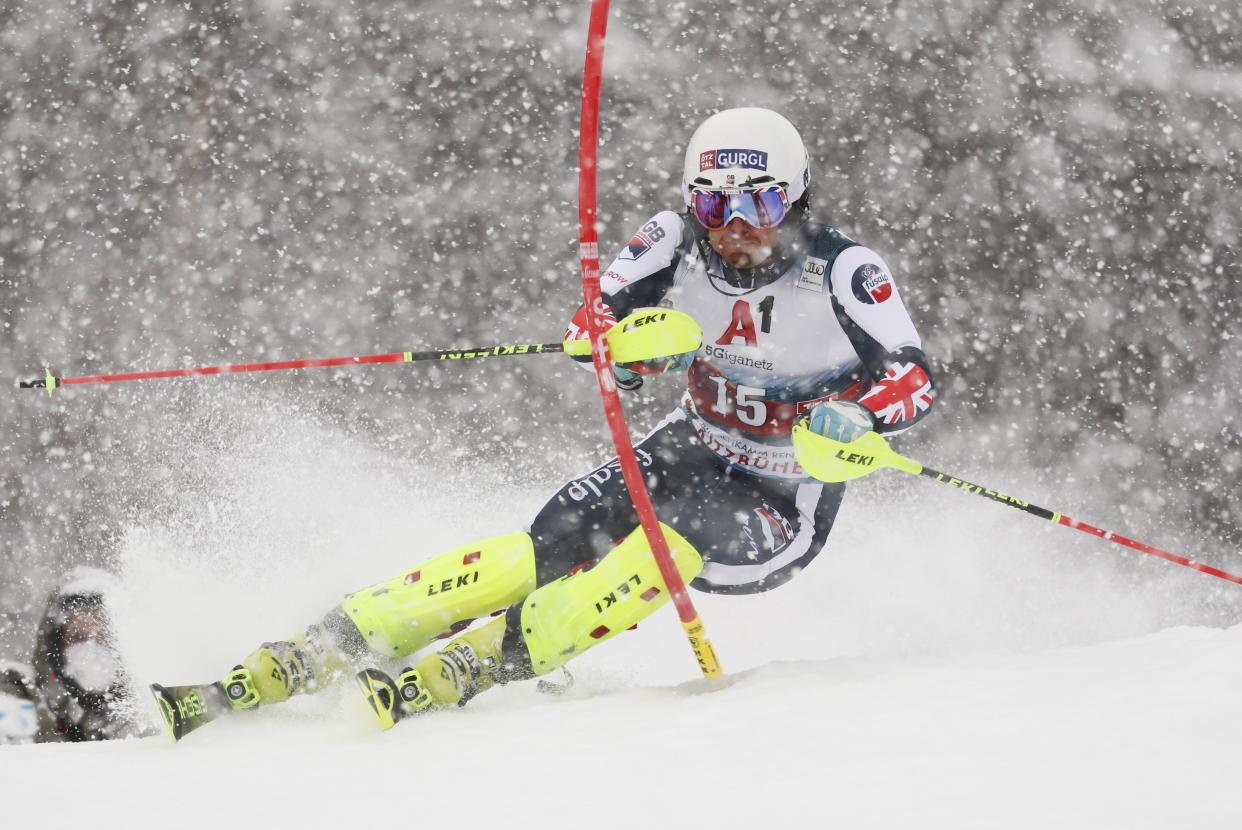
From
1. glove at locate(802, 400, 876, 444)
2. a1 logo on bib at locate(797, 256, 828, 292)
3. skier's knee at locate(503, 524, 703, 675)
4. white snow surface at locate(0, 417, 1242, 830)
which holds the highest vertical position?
a1 logo on bib at locate(797, 256, 828, 292)

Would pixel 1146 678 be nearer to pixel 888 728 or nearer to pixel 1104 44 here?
pixel 888 728

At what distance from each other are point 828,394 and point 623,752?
56.6 inches

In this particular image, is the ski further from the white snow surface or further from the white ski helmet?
the white ski helmet

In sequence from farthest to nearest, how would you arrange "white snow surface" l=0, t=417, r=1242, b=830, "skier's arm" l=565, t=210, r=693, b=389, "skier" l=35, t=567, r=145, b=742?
"skier" l=35, t=567, r=145, b=742 < "skier's arm" l=565, t=210, r=693, b=389 < "white snow surface" l=0, t=417, r=1242, b=830

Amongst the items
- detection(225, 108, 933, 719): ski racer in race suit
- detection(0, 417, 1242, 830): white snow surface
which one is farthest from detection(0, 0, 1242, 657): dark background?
detection(225, 108, 933, 719): ski racer in race suit

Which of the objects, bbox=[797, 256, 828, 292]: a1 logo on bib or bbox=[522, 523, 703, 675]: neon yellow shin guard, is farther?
bbox=[797, 256, 828, 292]: a1 logo on bib

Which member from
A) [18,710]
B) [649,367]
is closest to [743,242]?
[649,367]

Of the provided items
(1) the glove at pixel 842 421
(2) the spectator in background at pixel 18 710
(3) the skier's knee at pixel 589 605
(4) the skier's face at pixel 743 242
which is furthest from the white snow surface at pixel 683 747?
(4) the skier's face at pixel 743 242

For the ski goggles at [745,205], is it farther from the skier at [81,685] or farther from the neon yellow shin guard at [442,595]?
the skier at [81,685]

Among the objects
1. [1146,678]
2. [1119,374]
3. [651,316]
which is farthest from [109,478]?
[1119,374]

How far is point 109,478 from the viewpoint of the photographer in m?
7.71

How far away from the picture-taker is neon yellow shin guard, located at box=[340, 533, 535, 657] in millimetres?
2914

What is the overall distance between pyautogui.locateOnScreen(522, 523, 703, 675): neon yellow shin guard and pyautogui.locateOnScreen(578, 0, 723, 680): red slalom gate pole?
2.1 inches

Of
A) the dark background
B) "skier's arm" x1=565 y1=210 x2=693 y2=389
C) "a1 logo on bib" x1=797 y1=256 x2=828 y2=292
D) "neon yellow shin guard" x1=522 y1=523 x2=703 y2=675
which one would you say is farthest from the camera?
the dark background
